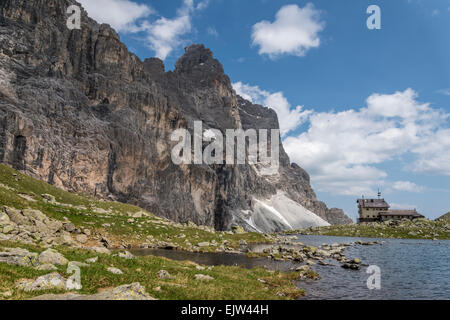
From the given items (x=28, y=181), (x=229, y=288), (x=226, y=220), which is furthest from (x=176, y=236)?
(x=226, y=220)

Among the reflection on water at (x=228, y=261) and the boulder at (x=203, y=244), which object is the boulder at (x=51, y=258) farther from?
the boulder at (x=203, y=244)

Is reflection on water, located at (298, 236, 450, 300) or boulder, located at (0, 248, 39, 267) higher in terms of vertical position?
boulder, located at (0, 248, 39, 267)

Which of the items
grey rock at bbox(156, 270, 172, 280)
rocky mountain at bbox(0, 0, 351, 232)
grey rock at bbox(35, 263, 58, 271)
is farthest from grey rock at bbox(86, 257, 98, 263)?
rocky mountain at bbox(0, 0, 351, 232)

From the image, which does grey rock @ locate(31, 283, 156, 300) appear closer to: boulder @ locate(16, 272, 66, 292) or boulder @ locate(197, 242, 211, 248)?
boulder @ locate(16, 272, 66, 292)

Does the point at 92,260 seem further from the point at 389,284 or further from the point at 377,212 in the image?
the point at 377,212

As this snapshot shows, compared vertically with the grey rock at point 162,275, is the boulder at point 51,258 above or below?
above

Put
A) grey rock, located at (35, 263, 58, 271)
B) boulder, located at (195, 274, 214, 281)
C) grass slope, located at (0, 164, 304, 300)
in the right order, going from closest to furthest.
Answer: grass slope, located at (0, 164, 304, 300) → grey rock, located at (35, 263, 58, 271) → boulder, located at (195, 274, 214, 281)

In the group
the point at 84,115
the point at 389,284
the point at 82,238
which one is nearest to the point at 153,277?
the point at 389,284

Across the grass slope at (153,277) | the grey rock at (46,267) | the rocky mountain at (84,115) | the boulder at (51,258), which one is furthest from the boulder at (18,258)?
the rocky mountain at (84,115)

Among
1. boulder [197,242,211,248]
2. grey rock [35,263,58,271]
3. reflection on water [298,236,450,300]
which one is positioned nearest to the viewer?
grey rock [35,263,58,271]

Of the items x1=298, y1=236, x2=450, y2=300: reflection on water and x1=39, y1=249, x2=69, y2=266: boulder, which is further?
x1=298, y1=236, x2=450, y2=300: reflection on water

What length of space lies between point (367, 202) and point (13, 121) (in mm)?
185445

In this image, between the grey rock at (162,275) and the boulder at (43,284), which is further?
the grey rock at (162,275)
